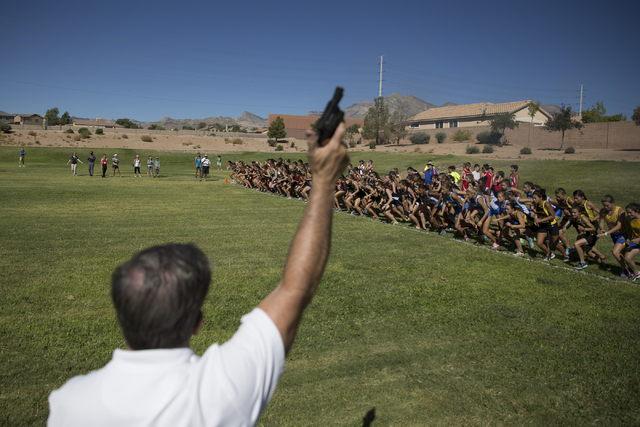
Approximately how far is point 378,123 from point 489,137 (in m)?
18.4

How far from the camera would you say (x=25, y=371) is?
423 centimetres

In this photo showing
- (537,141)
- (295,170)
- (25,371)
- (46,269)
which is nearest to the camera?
(25,371)

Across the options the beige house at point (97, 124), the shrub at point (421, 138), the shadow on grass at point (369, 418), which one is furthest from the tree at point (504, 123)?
the beige house at point (97, 124)

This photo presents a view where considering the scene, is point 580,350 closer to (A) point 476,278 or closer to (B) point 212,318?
(A) point 476,278

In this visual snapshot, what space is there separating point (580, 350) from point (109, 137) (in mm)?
70747

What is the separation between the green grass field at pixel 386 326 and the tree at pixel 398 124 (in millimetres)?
53441

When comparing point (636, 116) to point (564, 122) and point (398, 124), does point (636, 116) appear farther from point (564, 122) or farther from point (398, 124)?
point (398, 124)

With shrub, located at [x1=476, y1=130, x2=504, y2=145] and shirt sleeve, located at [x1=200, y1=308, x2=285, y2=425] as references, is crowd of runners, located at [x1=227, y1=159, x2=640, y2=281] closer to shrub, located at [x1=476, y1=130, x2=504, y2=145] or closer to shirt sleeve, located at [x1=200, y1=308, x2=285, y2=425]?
shirt sleeve, located at [x1=200, y1=308, x2=285, y2=425]

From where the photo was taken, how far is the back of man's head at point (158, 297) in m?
1.28

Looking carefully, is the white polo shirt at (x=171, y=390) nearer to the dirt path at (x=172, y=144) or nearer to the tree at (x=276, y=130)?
the dirt path at (x=172, y=144)

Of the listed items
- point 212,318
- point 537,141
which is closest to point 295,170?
point 212,318

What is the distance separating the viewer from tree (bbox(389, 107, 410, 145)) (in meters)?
63.6

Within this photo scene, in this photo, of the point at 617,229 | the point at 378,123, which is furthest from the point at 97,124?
the point at 617,229

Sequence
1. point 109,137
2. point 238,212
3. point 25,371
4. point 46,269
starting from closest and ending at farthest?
point 25,371 → point 46,269 → point 238,212 → point 109,137
